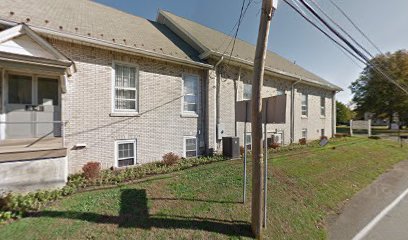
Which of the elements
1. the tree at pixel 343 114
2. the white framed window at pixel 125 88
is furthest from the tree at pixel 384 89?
the white framed window at pixel 125 88

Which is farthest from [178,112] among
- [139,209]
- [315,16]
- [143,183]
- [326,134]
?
[326,134]

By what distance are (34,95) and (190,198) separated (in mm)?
6022

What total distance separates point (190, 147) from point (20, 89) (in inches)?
273

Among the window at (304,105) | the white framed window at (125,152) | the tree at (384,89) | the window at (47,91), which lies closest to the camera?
the window at (47,91)

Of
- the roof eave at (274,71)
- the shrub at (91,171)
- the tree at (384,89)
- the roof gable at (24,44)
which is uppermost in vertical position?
the tree at (384,89)

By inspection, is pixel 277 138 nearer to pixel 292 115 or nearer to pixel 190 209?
pixel 292 115

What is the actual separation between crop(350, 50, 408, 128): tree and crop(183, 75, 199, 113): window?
134ft

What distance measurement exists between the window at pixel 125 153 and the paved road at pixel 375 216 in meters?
7.09

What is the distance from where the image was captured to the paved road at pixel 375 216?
511 centimetres

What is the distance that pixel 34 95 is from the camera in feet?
23.6

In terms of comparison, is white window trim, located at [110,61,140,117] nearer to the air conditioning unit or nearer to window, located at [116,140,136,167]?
window, located at [116,140,136,167]

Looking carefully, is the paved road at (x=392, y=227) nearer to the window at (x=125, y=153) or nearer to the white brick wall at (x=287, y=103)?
the white brick wall at (x=287, y=103)

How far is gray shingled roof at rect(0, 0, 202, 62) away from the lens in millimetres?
7457

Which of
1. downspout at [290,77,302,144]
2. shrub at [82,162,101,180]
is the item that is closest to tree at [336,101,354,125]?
downspout at [290,77,302,144]
